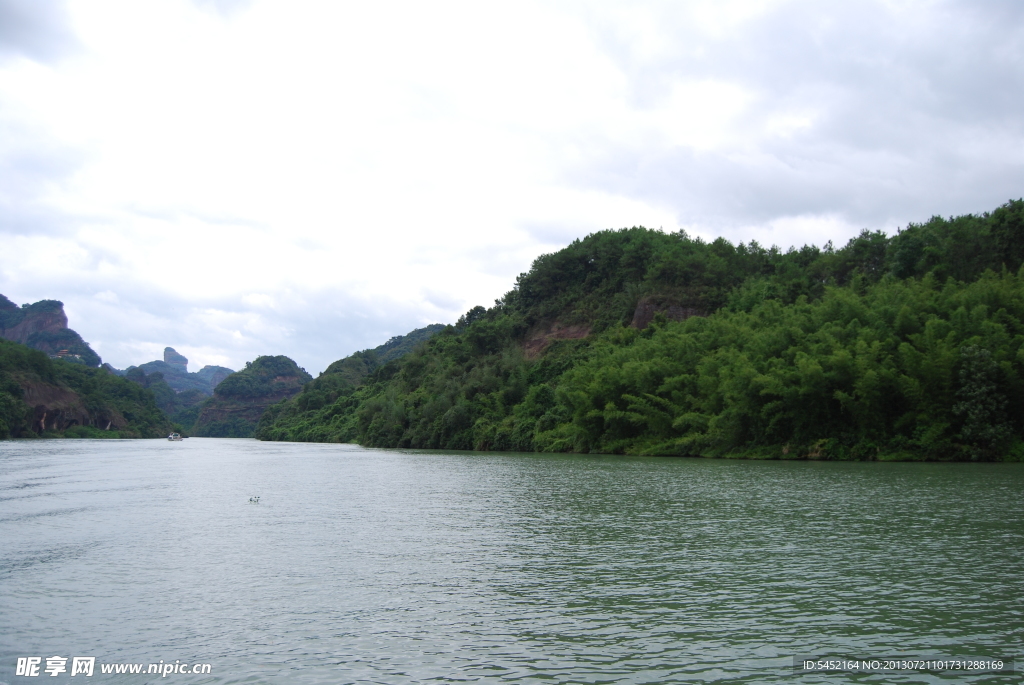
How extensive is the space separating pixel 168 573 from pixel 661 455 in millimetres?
31716

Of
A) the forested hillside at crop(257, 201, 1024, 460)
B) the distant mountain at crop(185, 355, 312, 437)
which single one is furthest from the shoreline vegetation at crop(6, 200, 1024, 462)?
the distant mountain at crop(185, 355, 312, 437)

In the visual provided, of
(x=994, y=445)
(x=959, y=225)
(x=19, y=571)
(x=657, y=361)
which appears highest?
(x=959, y=225)

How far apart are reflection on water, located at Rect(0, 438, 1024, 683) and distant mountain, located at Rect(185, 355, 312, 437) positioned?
523 ft

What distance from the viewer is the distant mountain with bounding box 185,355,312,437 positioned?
170 m

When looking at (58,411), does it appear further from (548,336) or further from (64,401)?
→ (548,336)

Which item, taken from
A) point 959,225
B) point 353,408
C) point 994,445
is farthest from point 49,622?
point 353,408

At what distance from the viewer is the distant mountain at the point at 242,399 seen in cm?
17012

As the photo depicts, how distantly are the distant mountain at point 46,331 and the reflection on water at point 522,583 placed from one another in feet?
586

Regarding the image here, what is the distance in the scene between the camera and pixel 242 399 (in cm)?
17625

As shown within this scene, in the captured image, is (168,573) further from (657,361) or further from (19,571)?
(657,361)

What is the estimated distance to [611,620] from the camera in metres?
8.28

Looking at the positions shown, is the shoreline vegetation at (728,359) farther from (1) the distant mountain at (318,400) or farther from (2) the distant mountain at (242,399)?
(2) the distant mountain at (242,399)
